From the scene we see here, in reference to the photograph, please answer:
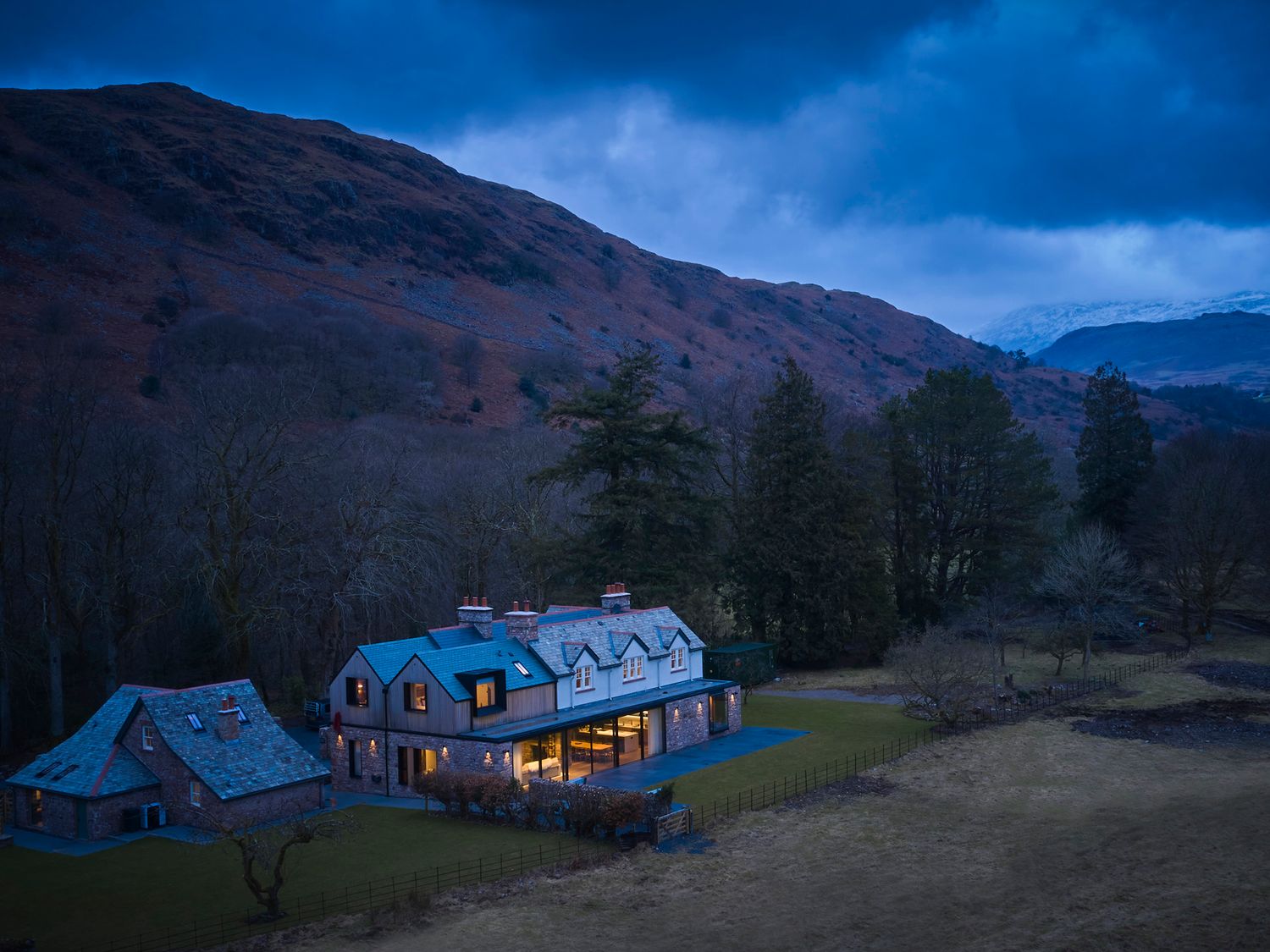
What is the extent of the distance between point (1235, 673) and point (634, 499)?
32267mm

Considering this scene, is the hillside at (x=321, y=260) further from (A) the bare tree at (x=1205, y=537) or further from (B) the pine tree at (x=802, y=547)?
(A) the bare tree at (x=1205, y=537)

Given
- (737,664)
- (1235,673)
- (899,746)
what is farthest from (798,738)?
(1235,673)

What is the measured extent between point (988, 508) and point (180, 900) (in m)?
53.7

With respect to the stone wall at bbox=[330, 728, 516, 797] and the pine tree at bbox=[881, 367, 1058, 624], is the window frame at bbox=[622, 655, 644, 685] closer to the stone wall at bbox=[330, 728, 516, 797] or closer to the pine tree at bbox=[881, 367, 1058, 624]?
the stone wall at bbox=[330, 728, 516, 797]

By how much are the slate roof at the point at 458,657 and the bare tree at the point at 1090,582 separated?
31.0 m

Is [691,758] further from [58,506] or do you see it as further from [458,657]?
[58,506]

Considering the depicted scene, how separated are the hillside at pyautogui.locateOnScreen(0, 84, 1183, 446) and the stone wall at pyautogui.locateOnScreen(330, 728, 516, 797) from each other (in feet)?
143

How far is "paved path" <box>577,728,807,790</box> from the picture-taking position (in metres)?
32.9

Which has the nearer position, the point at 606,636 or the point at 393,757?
the point at 393,757

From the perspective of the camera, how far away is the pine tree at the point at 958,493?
2408 inches

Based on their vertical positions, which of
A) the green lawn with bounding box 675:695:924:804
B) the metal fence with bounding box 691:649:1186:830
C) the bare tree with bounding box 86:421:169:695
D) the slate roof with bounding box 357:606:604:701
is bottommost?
the green lawn with bounding box 675:695:924:804

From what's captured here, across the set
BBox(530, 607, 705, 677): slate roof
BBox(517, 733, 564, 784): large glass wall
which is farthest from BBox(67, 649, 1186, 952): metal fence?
BBox(530, 607, 705, 677): slate roof

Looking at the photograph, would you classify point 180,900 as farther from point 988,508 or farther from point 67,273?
point 67,273

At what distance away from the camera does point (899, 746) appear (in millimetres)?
36656
